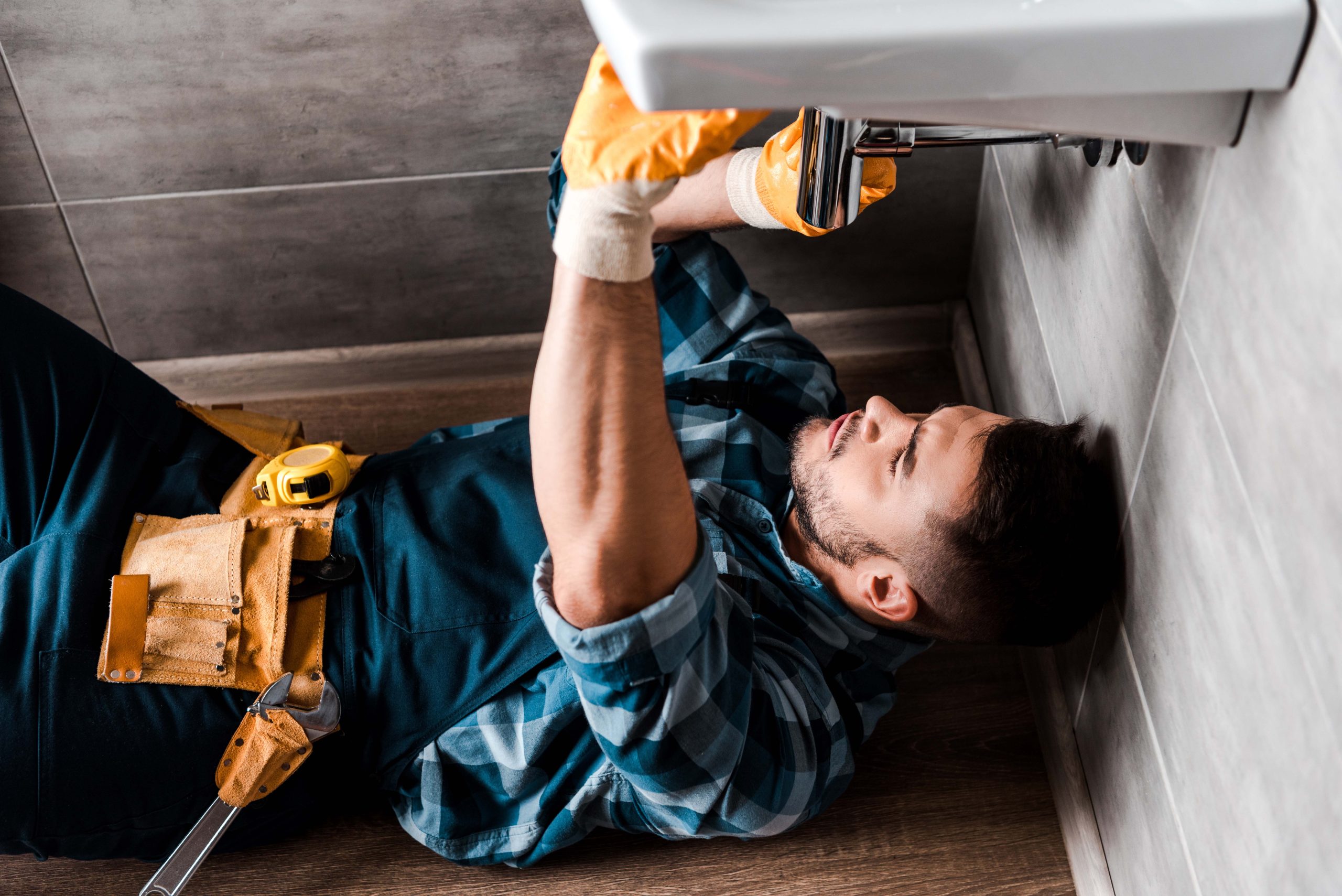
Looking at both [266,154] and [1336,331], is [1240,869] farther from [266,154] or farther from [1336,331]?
[266,154]

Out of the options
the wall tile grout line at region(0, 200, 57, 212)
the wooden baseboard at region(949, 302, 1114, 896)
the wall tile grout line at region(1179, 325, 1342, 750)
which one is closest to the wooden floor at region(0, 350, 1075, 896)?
the wooden baseboard at region(949, 302, 1114, 896)

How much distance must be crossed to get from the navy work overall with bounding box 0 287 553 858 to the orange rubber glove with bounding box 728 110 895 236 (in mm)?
377

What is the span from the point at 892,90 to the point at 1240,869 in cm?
59

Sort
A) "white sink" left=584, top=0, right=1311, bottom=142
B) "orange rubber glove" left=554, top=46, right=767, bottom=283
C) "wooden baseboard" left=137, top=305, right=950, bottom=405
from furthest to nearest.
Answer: "wooden baseboard" left=137, top=305, right=950, bottom=405
"orange rubber glove" left=554, top=46, right=767, bottom=283
"white sink" left=584, top=0, right=1311, bottom=142

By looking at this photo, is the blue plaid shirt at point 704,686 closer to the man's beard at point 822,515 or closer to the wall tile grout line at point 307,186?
the man's beard at point 822,515

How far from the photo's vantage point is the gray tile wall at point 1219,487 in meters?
0.61

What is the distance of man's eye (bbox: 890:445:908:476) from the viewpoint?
105 cm

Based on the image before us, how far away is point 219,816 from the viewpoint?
1.06 metres

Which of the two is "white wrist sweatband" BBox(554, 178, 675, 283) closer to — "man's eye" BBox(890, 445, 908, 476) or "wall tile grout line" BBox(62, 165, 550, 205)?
"man's eye" BBox(890, 445, 908, 476)

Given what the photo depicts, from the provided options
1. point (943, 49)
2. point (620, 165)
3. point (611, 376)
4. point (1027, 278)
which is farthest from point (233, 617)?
point (1027, 278)

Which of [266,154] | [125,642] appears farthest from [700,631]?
[266,154]

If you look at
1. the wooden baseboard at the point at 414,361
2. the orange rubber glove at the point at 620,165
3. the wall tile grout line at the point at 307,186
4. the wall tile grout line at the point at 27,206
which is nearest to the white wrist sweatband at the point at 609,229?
the orange rubber glove at the point at 620,165

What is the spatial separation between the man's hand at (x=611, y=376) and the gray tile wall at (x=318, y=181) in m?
0.64

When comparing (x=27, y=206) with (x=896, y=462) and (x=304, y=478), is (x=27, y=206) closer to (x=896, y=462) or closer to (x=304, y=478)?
(x=304, y=478)
